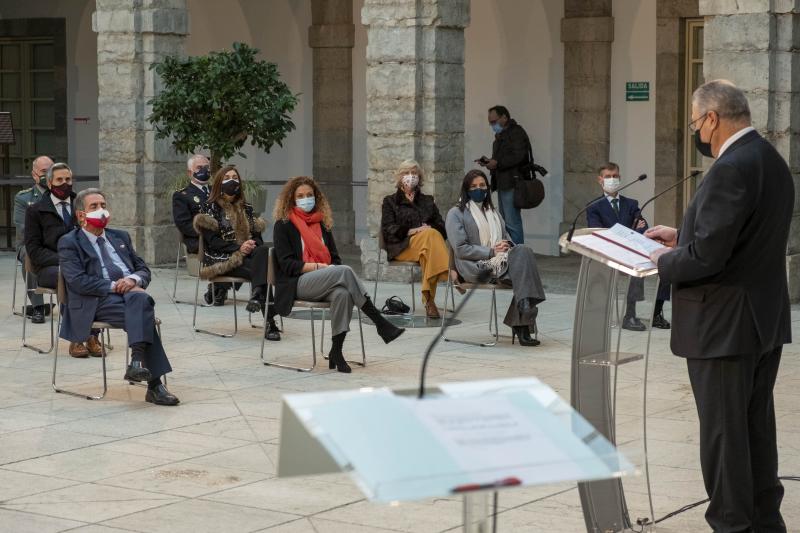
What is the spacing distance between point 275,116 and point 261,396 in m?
5.24

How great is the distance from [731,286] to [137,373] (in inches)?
165

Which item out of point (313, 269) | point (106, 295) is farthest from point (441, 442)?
point (313, 269)

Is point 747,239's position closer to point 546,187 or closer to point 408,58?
point 408,58

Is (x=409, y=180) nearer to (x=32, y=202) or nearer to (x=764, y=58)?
(x=32, y=202)

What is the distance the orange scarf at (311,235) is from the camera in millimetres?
9844

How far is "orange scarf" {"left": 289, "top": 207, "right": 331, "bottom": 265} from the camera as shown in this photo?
984cm

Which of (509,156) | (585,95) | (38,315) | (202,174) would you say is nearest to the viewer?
(38,315)

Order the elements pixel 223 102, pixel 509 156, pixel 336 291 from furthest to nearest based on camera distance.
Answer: pixel 509 156, pixel 223 102, pixel 336 291

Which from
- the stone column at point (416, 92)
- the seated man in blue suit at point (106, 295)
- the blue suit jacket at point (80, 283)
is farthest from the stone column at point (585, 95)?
the blue suit jacket at point (80, 283)

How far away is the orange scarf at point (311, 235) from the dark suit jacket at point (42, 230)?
1.57 metres

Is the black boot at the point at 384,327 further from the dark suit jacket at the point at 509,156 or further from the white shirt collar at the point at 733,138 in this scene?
the dark suit jacket at the point at 509,156

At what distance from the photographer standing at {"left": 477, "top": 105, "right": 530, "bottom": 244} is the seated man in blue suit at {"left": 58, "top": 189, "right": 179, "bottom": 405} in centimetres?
751

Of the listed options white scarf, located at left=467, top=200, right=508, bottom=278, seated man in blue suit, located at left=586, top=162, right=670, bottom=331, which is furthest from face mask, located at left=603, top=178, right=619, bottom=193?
white scarf, located at left=467, top=200, right=508, bottom=278

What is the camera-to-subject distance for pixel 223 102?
1343 cm
